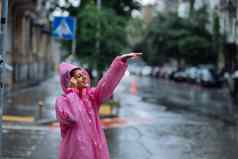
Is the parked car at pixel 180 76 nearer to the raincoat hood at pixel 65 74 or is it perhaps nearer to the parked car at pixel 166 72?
the parked car at pixel 166 72

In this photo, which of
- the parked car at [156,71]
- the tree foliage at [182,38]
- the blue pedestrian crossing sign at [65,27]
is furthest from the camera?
the parked car at [156,71]

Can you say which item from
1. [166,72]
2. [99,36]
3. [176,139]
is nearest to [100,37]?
[99,36]

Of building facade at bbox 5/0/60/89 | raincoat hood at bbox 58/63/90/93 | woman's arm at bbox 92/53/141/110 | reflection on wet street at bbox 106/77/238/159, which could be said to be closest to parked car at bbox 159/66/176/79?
building facade at bbox 5/0/60/89

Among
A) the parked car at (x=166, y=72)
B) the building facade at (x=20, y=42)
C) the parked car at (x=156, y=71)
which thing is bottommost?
the parked car at (x=156, y=71)

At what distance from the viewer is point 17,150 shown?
1139 cm

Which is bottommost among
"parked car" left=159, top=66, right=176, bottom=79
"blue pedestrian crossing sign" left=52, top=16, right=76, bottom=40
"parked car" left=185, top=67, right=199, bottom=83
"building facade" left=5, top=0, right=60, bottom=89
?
→ "parked car" left=159, top=66, right=176, bottom=79

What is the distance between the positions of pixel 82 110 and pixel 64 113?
181mm

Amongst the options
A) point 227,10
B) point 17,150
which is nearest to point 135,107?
point 17,150

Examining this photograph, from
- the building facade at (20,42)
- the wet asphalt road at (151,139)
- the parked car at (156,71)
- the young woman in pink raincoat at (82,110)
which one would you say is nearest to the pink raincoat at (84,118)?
the young woman in pink raincoat at (82,110)

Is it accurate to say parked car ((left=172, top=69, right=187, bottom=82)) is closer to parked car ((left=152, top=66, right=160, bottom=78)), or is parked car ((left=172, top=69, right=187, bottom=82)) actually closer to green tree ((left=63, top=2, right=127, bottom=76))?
parked car ((left=152, top=66, right=160, bottom=78))

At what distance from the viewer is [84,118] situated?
239 inches

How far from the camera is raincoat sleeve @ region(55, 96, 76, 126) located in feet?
19.8

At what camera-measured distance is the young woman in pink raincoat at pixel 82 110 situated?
19.9ft

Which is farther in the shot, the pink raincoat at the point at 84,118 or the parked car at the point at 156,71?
the parked car at the point at 156,71
